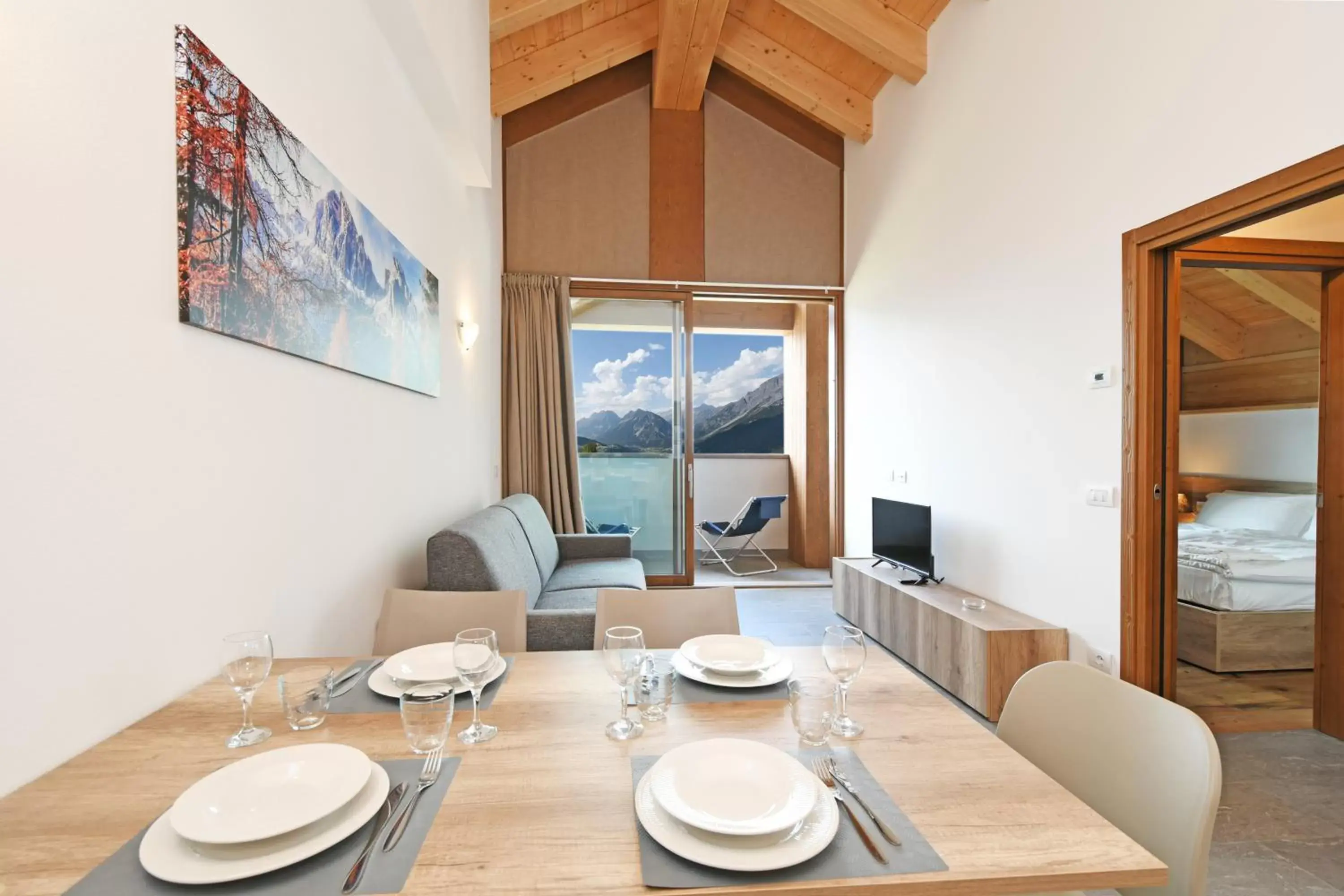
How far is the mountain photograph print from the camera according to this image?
1.28 m

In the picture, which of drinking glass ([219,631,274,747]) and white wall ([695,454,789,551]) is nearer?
drinking glass ([219,631,274,747])

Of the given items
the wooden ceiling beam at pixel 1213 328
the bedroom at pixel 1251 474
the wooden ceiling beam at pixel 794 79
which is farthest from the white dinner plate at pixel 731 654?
the wooden ceiling beam at pixel 1213 328

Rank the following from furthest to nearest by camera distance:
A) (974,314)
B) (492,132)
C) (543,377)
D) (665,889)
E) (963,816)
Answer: (543,377)
(492,132)
(974,314)
(963,816)
(665,889)

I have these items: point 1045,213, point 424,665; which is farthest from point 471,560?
point 1045,213

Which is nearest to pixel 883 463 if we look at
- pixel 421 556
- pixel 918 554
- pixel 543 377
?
pixel 918 554

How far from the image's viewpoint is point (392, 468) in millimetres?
2463

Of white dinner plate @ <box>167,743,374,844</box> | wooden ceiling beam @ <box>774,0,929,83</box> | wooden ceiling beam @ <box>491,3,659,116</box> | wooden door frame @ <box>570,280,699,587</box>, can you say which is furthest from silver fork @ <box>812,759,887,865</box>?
wooden ceiling beam @ <box>491,3,659,116</box>

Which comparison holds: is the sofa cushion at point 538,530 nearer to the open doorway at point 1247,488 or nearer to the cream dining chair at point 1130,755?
the cream dining chair at point 1130,755

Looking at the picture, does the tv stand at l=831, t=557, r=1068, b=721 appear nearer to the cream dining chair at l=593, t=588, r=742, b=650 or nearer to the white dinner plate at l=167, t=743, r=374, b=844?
the cream dining chair at l=593, t=588, r=742, b=650

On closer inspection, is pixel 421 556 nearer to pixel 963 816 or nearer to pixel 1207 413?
pixel 963 816

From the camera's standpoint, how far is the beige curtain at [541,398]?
15.7 ft

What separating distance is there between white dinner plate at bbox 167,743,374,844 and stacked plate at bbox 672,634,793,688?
2.18 feet

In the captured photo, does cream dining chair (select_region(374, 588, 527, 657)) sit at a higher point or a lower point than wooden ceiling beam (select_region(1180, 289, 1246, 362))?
lower

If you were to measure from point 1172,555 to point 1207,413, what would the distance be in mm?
3436
